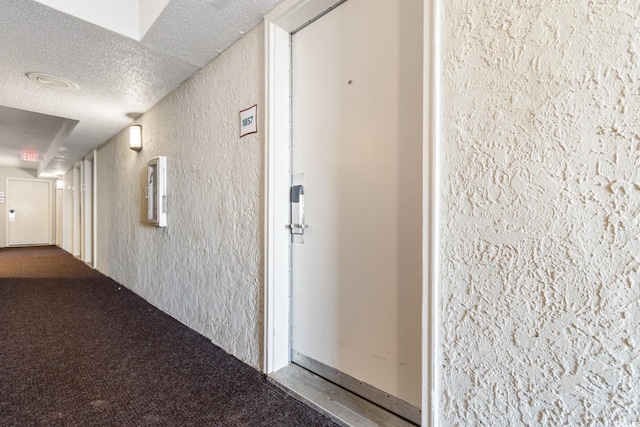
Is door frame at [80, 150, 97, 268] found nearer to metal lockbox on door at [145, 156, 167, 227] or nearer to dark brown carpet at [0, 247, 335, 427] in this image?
dark brown carpet at [0, 247, 335, 427]

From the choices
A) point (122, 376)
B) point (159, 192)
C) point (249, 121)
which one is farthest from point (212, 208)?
point (122, 376)

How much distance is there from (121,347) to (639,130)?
8.95ft

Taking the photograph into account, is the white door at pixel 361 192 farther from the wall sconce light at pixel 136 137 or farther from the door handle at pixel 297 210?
the wall sconce light at pixel 136 137

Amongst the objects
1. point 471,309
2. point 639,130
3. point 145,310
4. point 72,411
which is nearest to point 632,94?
point 639,130

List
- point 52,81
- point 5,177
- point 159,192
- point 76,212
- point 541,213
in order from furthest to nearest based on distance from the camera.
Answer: point 5,177, point 76,212, point 159,192, point 52,81, point 541,213

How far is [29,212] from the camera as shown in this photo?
8.47 metres

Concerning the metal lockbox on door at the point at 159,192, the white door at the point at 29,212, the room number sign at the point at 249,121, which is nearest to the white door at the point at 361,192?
the room number sign at the point at 249,121

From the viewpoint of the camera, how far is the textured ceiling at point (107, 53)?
5.32 feet

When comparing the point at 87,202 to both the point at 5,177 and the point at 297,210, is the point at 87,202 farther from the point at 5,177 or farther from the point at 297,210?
the point at 297,210

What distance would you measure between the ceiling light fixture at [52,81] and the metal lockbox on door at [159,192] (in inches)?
32.7

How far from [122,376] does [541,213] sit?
6.96 feet

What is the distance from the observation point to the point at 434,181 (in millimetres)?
992

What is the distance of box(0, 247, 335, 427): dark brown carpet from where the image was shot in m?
1.37

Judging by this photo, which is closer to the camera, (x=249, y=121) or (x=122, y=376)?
(x=122, y=376)
